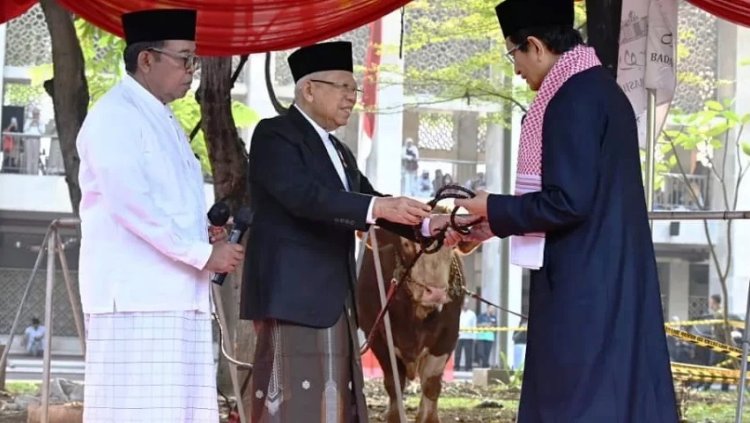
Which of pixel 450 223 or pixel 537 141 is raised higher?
pixel 537 141

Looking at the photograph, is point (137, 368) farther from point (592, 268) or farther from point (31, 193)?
point (31, 193)

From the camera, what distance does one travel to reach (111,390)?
3.72 metres

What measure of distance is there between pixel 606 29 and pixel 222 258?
365 cm

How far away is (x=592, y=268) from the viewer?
138 inches

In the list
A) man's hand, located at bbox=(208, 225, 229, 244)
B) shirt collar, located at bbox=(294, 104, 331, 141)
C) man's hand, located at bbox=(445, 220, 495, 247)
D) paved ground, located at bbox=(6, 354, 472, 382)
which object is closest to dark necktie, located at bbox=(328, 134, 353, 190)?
shirt collar, located at bbox=(294, 104, 331, 141)

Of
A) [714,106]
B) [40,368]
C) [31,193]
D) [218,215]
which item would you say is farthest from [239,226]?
[31,193]

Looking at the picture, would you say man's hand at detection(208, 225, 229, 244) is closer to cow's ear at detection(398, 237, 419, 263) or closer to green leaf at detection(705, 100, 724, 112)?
cow's ear at detection(398, 237, 419, 263)

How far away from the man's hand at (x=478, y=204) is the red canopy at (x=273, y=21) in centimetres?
320

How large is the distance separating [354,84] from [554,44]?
105cm

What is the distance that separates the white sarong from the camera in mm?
3697

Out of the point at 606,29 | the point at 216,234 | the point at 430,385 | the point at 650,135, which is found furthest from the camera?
the point at 430,385

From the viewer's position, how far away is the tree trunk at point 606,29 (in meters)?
6.67

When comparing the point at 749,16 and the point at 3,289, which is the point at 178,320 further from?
the point at 3,289

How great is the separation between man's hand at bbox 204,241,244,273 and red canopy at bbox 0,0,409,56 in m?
3.15
